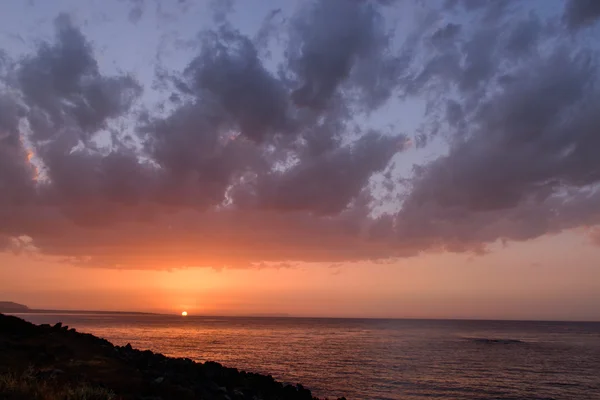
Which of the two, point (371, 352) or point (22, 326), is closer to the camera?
point (22, 326)

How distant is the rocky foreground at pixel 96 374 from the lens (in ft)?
57.2

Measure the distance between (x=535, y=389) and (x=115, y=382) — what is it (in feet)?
132

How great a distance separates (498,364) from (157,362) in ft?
160

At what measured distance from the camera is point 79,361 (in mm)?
26094

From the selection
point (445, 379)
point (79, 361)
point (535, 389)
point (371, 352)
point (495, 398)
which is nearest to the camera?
point (79, 361)

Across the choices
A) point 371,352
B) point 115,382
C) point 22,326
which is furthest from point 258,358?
point 115,382

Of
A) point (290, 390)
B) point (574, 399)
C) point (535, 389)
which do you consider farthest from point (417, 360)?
point (290, 390)

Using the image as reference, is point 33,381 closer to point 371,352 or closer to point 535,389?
point 535,389

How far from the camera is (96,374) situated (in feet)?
77.2

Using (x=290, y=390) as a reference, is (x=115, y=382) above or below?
above

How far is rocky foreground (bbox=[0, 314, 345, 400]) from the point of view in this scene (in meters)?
17.4

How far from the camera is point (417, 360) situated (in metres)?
65.5

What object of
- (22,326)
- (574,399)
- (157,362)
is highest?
(22,326)

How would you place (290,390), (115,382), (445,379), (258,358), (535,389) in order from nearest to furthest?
(115,382)
(290,390)
(535,389)
(445,379)
(258,358)
